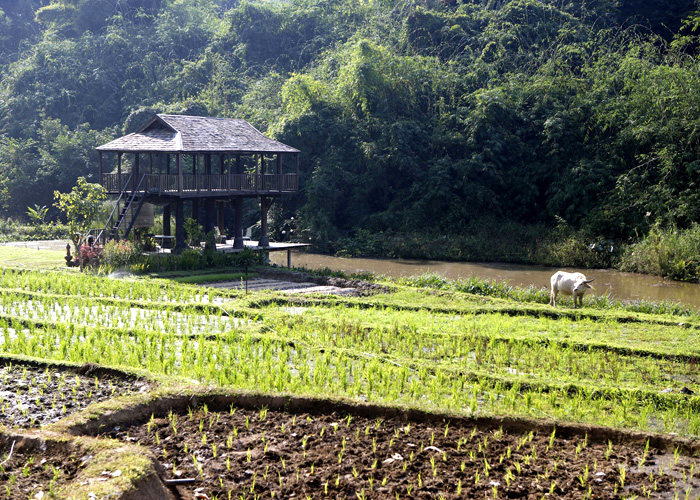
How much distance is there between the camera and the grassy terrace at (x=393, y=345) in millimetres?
7707

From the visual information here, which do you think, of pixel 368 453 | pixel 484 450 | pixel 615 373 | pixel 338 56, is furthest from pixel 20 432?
pixel 338 56

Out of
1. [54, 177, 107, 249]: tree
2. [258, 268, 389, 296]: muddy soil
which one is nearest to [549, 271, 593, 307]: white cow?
[258, 268, 389, 296]: muddy soil

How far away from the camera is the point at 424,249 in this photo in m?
27.7

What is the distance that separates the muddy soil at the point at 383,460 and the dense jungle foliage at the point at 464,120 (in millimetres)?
18657

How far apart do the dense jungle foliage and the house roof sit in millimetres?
7617

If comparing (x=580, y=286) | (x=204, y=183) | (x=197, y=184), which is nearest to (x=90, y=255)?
(x=197, y=184)

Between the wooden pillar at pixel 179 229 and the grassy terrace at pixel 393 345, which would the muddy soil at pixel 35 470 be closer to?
the grassy terrace at pixel 393 345

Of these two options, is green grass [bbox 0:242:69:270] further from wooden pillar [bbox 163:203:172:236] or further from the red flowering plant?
wooden pillar [bbox 163:203:172:236]

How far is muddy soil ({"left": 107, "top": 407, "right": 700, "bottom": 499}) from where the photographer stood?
17.9 ft

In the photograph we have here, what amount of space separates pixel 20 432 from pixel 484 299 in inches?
397

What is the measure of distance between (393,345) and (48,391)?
179 inches

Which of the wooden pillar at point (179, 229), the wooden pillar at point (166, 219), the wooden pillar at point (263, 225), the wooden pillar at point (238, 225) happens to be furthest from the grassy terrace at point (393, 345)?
the wooden pillar at point (263, 225)

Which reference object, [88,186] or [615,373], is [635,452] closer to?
[615,373]

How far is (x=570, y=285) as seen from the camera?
14219 millimetres
